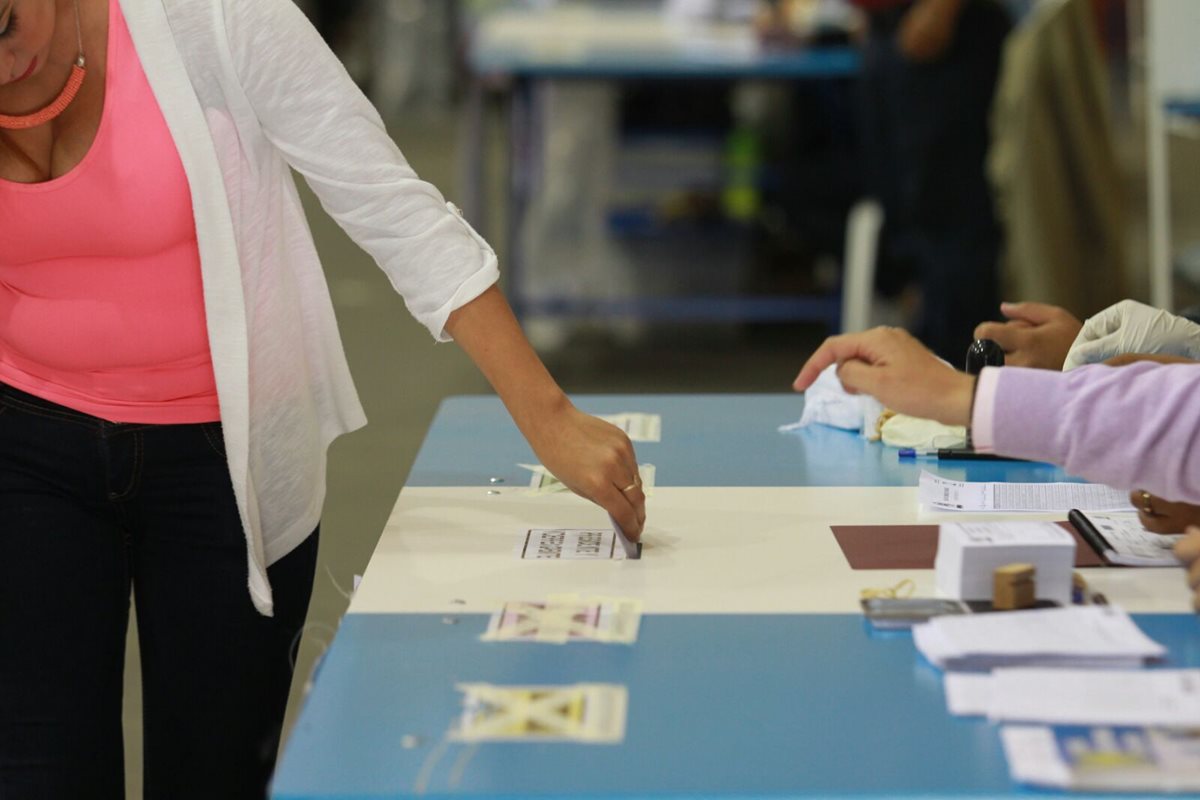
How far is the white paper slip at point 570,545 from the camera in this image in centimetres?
A: 147

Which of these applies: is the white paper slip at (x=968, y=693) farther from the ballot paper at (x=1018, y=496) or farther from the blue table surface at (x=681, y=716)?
the ballot paper at (x=1018, y=496)

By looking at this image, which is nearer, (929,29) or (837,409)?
(837,409)

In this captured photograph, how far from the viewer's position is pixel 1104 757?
1038 mm

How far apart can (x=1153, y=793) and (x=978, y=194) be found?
11.4 feet

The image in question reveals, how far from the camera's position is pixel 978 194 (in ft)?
14.2

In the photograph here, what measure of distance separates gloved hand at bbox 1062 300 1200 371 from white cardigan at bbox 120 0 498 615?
676 mm

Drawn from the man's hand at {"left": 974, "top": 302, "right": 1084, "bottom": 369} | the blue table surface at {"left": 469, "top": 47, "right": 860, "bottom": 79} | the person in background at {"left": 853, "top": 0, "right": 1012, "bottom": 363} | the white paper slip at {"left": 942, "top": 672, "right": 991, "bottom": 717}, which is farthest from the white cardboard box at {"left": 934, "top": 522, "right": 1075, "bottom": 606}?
the blue table surface at {"left": 469, "top": 47, "right": 860, "bottom": 79}

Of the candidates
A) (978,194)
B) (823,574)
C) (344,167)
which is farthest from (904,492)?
(978,194)

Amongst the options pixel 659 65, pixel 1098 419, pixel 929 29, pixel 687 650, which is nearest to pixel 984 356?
pixel 1098 419

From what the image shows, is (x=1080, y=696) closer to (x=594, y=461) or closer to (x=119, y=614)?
(x=594, y=461)

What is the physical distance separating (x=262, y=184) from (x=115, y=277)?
169 mm

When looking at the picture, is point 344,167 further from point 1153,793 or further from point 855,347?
point 1153,793

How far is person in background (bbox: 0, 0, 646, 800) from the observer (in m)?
1.46

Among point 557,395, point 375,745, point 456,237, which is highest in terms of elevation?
point 456,237
